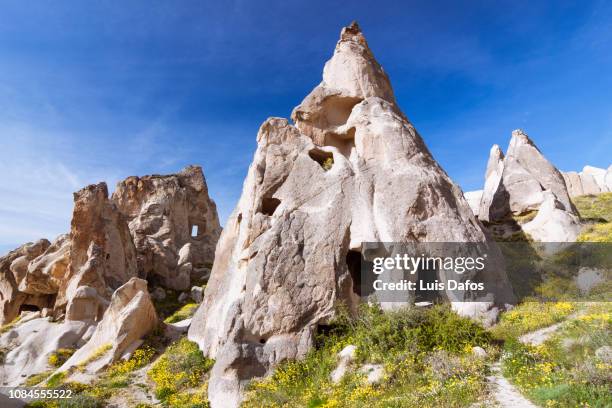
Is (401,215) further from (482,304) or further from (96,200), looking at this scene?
(96,200)

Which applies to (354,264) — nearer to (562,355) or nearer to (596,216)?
(562,355)

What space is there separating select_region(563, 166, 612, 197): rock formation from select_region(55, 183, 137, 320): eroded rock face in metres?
47.7

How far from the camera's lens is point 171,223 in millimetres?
46969

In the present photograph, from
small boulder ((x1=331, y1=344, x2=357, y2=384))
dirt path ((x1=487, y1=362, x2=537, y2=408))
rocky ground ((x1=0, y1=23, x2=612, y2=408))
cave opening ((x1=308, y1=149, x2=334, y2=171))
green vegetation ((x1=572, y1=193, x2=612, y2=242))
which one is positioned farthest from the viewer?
green vegetation ((x1=572, y1=193, x2=612, y2=242))

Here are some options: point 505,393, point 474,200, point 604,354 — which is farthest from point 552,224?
point 474,200

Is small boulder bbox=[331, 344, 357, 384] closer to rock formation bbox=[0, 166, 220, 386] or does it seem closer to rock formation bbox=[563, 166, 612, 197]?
rock formation bbox=[0, 166, 220, 386]

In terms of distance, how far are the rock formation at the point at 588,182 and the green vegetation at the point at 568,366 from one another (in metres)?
40.5

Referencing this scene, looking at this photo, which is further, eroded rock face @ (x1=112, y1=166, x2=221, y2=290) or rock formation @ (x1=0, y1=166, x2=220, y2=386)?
eroded rock face @ (x1=112, y1=166, x2=221, y2=290)

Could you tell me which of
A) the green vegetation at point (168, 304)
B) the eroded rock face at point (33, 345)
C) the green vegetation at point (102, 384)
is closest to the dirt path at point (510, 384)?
the green vegetation at point (102, 384)

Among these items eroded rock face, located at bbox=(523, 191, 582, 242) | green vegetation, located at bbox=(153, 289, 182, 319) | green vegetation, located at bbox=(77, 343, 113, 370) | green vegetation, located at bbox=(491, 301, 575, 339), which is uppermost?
eroded rock face, located at bbox=(523, 191, 582, 242)

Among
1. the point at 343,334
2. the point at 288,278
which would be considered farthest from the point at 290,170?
the point at 343,334

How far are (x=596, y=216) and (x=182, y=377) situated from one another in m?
26.6

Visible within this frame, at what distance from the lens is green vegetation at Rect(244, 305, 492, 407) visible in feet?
30.0

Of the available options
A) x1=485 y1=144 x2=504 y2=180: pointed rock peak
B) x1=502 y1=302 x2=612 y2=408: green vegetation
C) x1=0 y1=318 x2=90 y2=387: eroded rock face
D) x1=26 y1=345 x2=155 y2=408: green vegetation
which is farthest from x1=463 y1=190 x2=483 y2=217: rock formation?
x1=0 y1=318 x2=90 y2=387: eroded rock face
